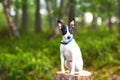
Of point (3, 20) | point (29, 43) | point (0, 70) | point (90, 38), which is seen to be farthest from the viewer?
point (3, 20)

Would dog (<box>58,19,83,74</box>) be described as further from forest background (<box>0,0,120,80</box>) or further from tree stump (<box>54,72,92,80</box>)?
forest background (<box>0,0,120,80</box>)

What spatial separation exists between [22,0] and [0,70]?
5835 millimetres

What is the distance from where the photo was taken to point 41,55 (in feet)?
46.5

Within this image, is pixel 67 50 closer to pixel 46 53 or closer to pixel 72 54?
pixel 72 54

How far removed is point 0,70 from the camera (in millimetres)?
12672

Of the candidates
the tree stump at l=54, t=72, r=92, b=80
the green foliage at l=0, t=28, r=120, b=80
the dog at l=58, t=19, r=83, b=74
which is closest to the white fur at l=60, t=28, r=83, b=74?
the dog at l=58, t=19, r=83, b=74

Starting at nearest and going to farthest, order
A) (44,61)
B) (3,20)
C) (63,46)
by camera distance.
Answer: (63,46)
(44,61)
(3,20)

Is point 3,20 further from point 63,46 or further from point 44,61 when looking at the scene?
point 63,46

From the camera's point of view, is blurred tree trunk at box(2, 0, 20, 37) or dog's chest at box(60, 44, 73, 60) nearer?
dog's chest at box(60, 44, 73, 60)

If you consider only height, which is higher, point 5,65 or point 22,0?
point 22,0

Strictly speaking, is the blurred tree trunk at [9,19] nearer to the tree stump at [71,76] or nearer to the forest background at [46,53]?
the forest background at [46,53]

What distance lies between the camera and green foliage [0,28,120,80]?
41.6 feet

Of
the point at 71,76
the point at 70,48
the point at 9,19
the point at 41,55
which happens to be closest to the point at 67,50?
the point at 70,48

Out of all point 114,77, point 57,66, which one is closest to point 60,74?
point 114,77
